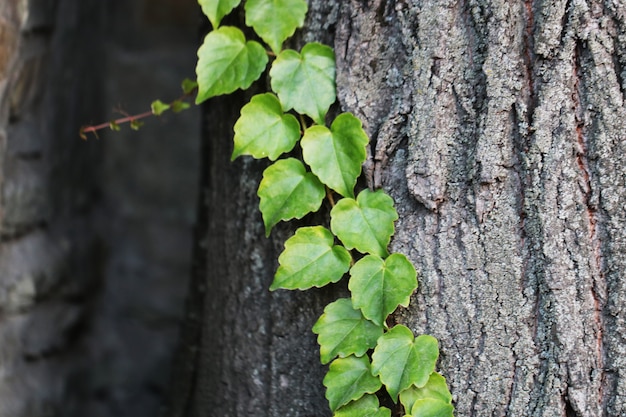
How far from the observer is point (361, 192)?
0.99 metres

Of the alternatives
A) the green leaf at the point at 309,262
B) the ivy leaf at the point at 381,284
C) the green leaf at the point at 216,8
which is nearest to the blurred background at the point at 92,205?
the green leaf at the point at 216,8

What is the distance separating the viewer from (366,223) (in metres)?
0.97

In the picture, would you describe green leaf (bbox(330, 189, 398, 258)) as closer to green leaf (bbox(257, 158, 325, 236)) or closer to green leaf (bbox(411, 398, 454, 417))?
green leaf (bbox(257, 158, 325, 236))

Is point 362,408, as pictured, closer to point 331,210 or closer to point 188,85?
point 331,210

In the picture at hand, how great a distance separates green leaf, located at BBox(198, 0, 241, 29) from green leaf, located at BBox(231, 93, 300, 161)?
0.45ft

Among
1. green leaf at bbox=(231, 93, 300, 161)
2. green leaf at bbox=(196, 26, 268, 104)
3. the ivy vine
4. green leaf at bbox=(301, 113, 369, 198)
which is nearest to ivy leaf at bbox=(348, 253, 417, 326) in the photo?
the ivy vine

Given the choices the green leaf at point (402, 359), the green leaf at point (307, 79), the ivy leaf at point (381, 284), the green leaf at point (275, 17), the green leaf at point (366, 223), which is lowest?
the green leaf at point (402, 359)

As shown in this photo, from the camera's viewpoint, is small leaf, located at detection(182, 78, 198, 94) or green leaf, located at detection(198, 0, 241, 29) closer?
green leaf, located at detection(198, 0, 241, 29)

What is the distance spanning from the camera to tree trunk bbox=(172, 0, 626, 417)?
→ 0.89 metres

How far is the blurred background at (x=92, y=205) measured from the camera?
1.57 m

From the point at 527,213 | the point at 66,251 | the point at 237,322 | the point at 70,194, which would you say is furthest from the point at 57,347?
the point at 527,213

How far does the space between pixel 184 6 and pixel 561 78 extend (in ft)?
4.91

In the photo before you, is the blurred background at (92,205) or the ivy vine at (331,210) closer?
the ivy vine at (331,210)

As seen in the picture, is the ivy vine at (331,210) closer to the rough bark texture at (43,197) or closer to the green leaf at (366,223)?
the green leaf at (366,223)
